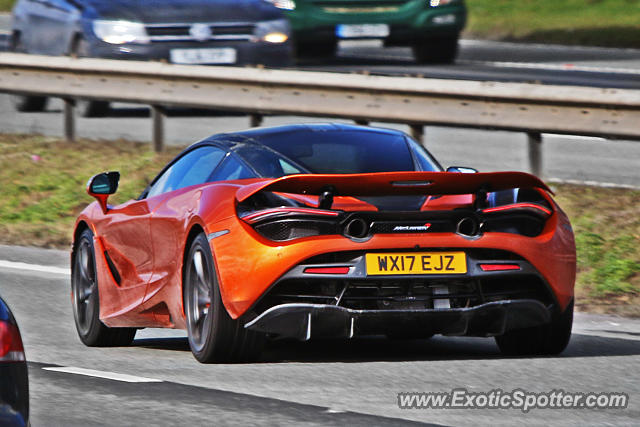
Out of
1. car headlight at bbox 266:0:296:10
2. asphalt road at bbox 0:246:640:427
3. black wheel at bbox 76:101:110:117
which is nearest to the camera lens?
asphalt road at bbox 0:246:640:427

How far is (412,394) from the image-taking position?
686 cm

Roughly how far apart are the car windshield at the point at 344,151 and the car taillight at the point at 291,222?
0.62 meters

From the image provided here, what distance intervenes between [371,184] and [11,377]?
122 inches

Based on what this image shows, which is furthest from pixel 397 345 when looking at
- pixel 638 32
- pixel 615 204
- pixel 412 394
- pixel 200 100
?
pixel 638 32

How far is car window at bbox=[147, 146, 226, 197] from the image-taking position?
27.6 feet

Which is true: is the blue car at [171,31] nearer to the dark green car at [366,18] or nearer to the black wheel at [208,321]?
the dark green car at [366,18]

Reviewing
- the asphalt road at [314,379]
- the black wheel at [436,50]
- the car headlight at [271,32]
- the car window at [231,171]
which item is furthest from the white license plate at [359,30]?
the car window at [231,171]

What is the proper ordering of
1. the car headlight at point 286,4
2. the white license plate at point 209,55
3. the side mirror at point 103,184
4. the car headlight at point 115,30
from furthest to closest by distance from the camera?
the car headlight at point 286,4 < the white license plate at point 209,55 < the car headlight at point 115,30 < the side mirror at point 103,184

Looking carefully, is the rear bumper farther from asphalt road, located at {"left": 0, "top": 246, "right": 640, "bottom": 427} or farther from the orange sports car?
asphalt road, located at {"left": 0, "top": 246, "right": 640, "bottom": 427}

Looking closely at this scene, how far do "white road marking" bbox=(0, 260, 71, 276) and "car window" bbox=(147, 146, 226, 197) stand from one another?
303 cm

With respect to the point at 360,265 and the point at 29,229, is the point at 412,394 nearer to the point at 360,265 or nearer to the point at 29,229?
the point at 360,265

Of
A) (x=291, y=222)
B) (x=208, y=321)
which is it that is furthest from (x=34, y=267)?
(x=291, y=222)

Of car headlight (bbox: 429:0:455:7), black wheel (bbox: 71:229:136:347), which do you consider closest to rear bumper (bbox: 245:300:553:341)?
black wheel (bbox: 71:229:136:347)

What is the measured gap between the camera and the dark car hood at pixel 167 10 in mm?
17688
